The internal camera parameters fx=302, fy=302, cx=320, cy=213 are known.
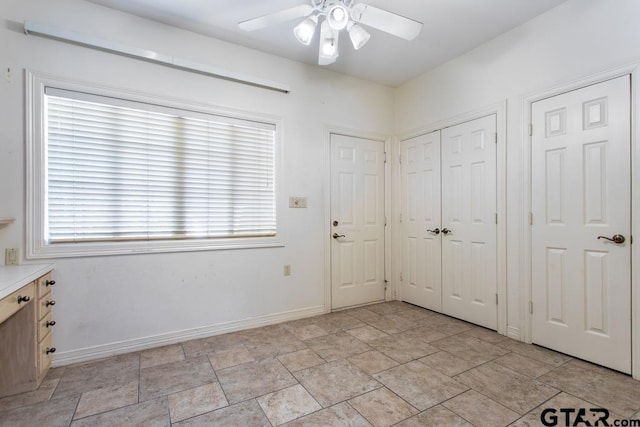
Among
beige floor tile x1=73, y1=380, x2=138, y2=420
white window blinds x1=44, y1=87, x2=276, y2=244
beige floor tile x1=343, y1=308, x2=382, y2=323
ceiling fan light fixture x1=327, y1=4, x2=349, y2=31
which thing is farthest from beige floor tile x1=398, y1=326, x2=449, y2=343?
ceiling fan light fixture x1=327, y1=4, x2=349, y2=31

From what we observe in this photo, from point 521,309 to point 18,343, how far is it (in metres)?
3.76

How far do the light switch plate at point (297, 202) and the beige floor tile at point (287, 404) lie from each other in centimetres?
179

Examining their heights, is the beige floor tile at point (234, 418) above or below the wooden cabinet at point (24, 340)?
below

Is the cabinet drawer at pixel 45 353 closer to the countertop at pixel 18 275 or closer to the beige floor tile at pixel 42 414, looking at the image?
the beige floor tile at pixel 42 414

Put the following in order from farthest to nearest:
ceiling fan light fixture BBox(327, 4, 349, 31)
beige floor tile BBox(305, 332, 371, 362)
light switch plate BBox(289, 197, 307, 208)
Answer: light switch plate BBox(289, 197, 307, 208)
beige floor tile BBox(305, 332, 371, 362)
ceiling fan light fixture BBox(327, 4, 349, 31)

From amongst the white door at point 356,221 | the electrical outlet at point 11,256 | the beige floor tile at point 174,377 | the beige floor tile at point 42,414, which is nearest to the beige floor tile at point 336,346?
the white door at point 356,221

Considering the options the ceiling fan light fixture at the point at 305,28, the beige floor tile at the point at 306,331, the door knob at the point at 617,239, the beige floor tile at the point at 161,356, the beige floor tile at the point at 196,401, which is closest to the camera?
the beige floor tile at the point at 196,401

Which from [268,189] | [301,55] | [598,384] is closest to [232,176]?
[268,189]

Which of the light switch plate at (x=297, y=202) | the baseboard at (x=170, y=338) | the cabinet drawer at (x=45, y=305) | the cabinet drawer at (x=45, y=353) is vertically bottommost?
the baseboard at (x=170, y=338)

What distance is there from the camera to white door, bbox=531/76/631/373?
6.88 feet

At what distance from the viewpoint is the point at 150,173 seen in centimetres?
261

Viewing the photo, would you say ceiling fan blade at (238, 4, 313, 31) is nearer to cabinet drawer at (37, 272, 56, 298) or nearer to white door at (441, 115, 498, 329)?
white door at (441, 115, 498, 329)

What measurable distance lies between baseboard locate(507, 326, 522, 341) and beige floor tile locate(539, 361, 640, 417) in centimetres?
44
